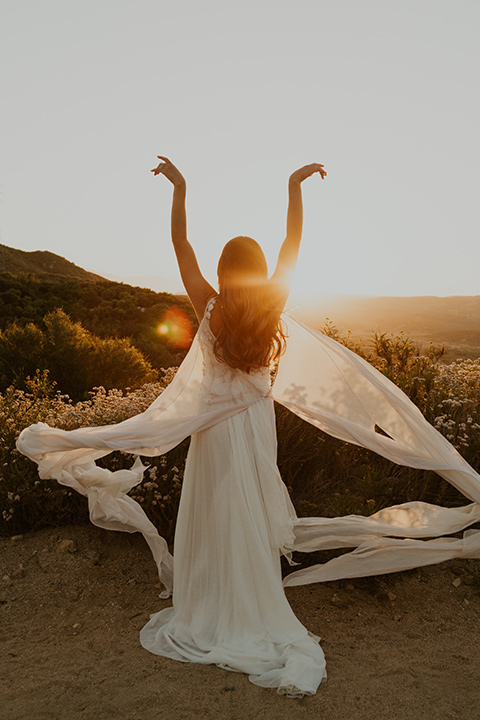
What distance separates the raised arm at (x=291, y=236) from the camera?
3.50m

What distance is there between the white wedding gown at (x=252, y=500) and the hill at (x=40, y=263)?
3100 cm

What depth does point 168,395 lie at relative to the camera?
3.86 metres

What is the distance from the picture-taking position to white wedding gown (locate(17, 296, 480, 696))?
3225 mm

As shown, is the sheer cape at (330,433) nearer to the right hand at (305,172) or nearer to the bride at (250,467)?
the bride at (250,467)

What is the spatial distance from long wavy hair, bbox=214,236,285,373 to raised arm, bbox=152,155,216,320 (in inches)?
5.9

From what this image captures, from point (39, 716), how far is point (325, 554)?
86.4 inches

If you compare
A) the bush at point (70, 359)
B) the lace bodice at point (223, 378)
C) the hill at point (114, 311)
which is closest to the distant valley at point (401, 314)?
the hill at point (114, 311)

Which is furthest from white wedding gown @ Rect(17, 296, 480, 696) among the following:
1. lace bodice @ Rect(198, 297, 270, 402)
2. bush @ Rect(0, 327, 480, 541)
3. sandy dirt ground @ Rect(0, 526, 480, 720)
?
bush @ Rect(0, 327, 480, 541)

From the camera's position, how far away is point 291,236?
3568 mm

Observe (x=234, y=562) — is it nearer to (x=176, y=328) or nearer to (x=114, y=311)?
(x=176, y=328)

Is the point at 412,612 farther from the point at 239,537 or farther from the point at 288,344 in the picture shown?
the point at 288,344

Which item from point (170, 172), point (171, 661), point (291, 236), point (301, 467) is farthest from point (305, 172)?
point (171, 661)

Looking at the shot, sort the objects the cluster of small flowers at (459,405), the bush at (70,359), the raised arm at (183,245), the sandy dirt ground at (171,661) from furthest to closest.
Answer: the bush at (70,359) < the cluster of small flowers at (459,405) < the raised arm at (183,245) < the sandy dirt ground at (171,661)

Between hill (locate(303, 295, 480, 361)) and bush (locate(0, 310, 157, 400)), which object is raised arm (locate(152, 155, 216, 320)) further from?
hill (locate(303, 295, 480, 361))
